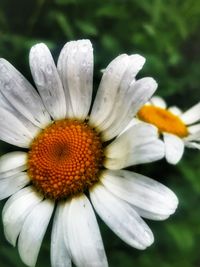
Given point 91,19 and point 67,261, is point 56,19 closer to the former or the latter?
point 91,19

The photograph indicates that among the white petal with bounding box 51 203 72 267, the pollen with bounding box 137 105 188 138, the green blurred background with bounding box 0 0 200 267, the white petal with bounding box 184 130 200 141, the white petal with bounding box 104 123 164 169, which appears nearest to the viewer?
the white petal with bounding box 104 123 164 169

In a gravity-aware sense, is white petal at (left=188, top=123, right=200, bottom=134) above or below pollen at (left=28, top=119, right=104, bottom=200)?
below

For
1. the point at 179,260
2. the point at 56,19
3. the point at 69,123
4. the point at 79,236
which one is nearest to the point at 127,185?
the point at 79,236

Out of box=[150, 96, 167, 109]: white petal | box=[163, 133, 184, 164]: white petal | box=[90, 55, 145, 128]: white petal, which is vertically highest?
box=[90, 55, 145, 128]: white petal

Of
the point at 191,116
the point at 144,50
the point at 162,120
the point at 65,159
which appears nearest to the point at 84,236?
the point at 65,159

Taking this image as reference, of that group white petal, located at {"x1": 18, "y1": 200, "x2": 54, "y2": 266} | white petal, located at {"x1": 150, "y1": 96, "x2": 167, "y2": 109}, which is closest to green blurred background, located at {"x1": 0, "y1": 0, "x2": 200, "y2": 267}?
white petal, located at {"x1": 150, "y1": 96, "x2": 167, "y2": 109}

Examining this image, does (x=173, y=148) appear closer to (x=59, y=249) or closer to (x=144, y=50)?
(x=59, y=249)

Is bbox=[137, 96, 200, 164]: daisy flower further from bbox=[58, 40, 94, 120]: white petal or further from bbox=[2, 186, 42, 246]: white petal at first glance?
bbox=[2, 186, 42, 246]: white petal
